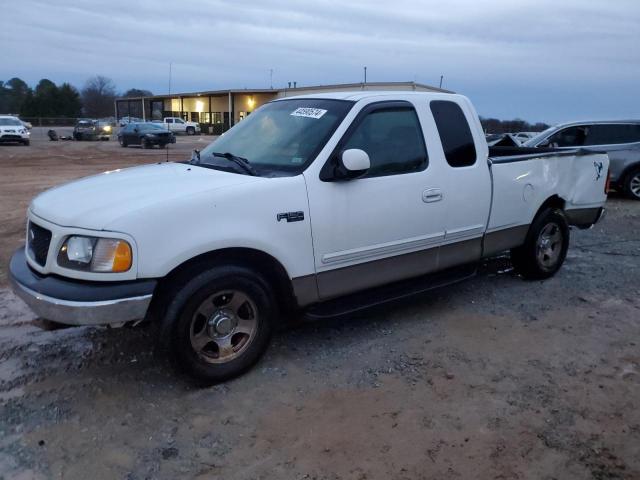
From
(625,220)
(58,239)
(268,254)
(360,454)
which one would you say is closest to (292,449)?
(360,454)

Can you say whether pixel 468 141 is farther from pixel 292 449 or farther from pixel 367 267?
pixel 292 449

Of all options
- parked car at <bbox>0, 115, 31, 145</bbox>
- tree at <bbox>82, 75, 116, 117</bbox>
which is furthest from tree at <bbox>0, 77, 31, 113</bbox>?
parked car at <bbox>0, 115, 31, 145</bbox>

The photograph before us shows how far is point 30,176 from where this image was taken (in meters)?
16.1

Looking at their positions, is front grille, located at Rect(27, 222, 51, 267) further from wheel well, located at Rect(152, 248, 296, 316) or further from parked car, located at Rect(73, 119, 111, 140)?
parked car, located at Rect(73, 119, 111, 140)

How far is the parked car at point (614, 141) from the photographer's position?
12578 mm

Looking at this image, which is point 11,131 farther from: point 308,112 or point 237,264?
point 237,264

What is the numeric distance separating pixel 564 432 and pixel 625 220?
8.24m

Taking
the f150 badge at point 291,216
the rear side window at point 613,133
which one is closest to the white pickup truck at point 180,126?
the rear side window at point 613,133

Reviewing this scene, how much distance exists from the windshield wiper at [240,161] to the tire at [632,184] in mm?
11411

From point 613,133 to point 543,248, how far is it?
8.41 m

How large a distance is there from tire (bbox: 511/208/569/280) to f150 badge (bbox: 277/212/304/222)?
3024mm

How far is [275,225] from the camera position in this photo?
371 centimetres

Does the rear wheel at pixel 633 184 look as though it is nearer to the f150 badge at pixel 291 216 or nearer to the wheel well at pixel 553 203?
the wheel well at pixel 553 203

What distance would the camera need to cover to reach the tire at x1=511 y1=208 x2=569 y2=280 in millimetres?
5832
